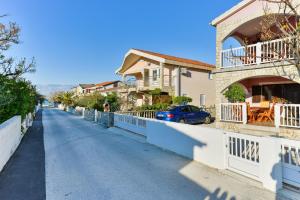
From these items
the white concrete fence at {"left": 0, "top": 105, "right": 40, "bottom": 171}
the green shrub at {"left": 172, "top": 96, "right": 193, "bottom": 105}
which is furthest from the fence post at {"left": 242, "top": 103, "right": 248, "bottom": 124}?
the white concrete fence at {"left": 0, "top": 105, "right": 40, "bottom": 171}

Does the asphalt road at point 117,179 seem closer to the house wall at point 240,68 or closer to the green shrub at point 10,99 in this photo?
the green shrub at point 10,99

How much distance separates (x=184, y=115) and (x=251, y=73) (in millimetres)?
6229

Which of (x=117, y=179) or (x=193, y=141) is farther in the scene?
(x=193, y=141)

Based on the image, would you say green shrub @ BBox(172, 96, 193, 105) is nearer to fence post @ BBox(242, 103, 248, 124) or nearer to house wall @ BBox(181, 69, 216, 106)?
house wall @ BBox(181, 69, 216, 106)

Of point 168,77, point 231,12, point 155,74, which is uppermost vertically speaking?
point 231,12

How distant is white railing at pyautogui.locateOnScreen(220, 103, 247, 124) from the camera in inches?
498

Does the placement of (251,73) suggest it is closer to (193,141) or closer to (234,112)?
(234,112)

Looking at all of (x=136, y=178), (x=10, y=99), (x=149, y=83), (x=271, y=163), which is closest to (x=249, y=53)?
(x=271, y=163)

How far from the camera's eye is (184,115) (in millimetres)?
Result: 17266

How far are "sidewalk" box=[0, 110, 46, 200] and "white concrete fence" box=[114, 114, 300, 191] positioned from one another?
191 inches

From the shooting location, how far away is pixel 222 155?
6648 millimetres

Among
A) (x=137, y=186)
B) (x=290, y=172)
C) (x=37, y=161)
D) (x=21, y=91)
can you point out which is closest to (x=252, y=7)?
(x=290, y=172)

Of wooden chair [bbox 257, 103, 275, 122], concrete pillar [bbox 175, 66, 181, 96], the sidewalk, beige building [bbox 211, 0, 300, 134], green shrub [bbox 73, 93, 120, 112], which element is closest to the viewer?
the sidewalk

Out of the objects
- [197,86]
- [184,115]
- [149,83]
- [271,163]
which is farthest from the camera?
[149,83]
